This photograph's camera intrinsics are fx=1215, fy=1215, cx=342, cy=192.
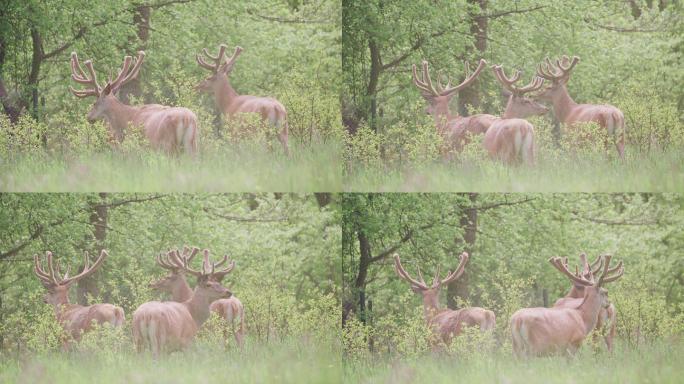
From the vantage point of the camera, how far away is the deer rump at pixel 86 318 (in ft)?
20.5

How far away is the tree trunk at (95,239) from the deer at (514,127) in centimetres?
199

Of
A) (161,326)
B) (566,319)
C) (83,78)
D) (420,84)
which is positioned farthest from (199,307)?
(566,319)

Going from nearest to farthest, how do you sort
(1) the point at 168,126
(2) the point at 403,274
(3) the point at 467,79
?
(1) the point at 168,126 → (3) the point at 467,79 → (2) the point at 403,274

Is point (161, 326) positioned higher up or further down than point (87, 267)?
further down

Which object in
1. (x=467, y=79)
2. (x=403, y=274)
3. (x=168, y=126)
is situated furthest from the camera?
(x=403, y=274)

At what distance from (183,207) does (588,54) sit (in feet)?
7.30

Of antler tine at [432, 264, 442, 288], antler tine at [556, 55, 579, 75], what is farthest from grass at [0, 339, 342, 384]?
antler tine at [556, 55, 579, 75]

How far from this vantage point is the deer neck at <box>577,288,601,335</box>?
6.25 metres

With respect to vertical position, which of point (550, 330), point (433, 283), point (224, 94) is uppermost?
point (224, 94)

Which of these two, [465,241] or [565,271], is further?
[465,241]

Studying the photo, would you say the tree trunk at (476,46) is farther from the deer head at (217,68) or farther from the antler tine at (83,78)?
the antler tine at (83,78)

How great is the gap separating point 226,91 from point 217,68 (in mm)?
127

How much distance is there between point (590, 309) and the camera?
625cm

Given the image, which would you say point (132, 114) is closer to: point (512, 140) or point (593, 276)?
point (512, 140)
